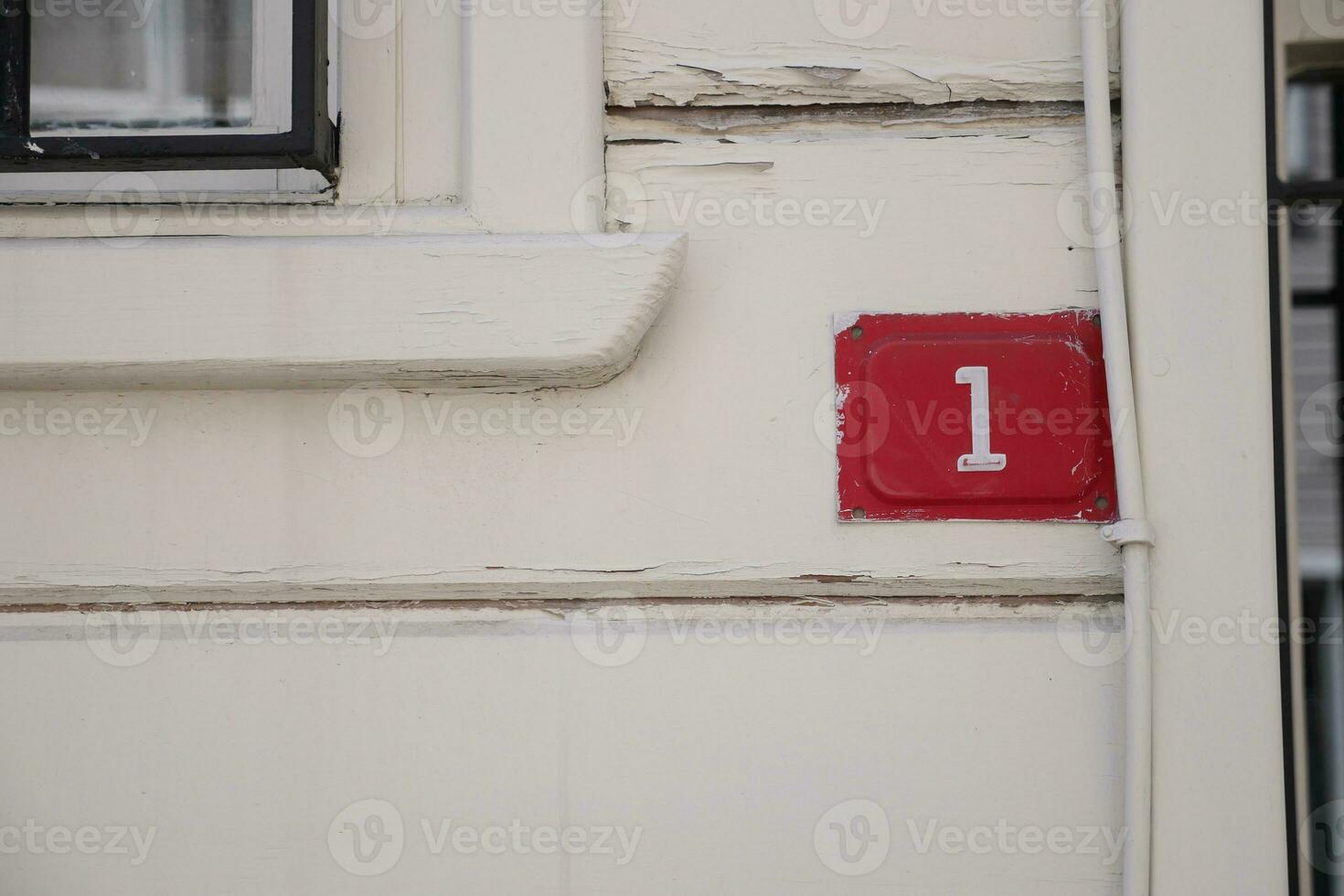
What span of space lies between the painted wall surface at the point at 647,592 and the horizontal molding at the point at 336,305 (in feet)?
0.21

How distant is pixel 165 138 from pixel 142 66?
5.9 inches

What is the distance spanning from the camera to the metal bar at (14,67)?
0.94m

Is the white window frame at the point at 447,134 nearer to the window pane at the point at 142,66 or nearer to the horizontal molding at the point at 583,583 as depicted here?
the window pane at the point at 142,66

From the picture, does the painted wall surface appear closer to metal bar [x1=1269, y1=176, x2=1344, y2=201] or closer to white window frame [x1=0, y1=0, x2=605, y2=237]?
white window frame [x1=0, y1=0, x2=605, y2=237]

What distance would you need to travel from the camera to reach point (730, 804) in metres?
0.94

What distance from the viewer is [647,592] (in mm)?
961

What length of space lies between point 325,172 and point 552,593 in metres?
0.51

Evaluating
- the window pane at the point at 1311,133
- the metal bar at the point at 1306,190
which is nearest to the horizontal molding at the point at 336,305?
the metal bar at the point at 1306,190

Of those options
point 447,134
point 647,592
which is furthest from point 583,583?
point 447,134

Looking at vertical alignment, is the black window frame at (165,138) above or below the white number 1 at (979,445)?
above

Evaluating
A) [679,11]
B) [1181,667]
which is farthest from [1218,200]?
[679,11]

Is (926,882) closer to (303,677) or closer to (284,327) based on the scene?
(303,677)

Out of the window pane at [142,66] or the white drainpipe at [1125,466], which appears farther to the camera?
the window pane at [142,66]

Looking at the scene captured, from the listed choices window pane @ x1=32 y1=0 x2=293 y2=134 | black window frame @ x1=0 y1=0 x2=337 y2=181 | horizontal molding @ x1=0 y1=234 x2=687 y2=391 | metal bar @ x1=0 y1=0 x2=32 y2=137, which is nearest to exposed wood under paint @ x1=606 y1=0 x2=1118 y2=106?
horizontal molding @ x1=0 y1=234 x2=687 y2=391
